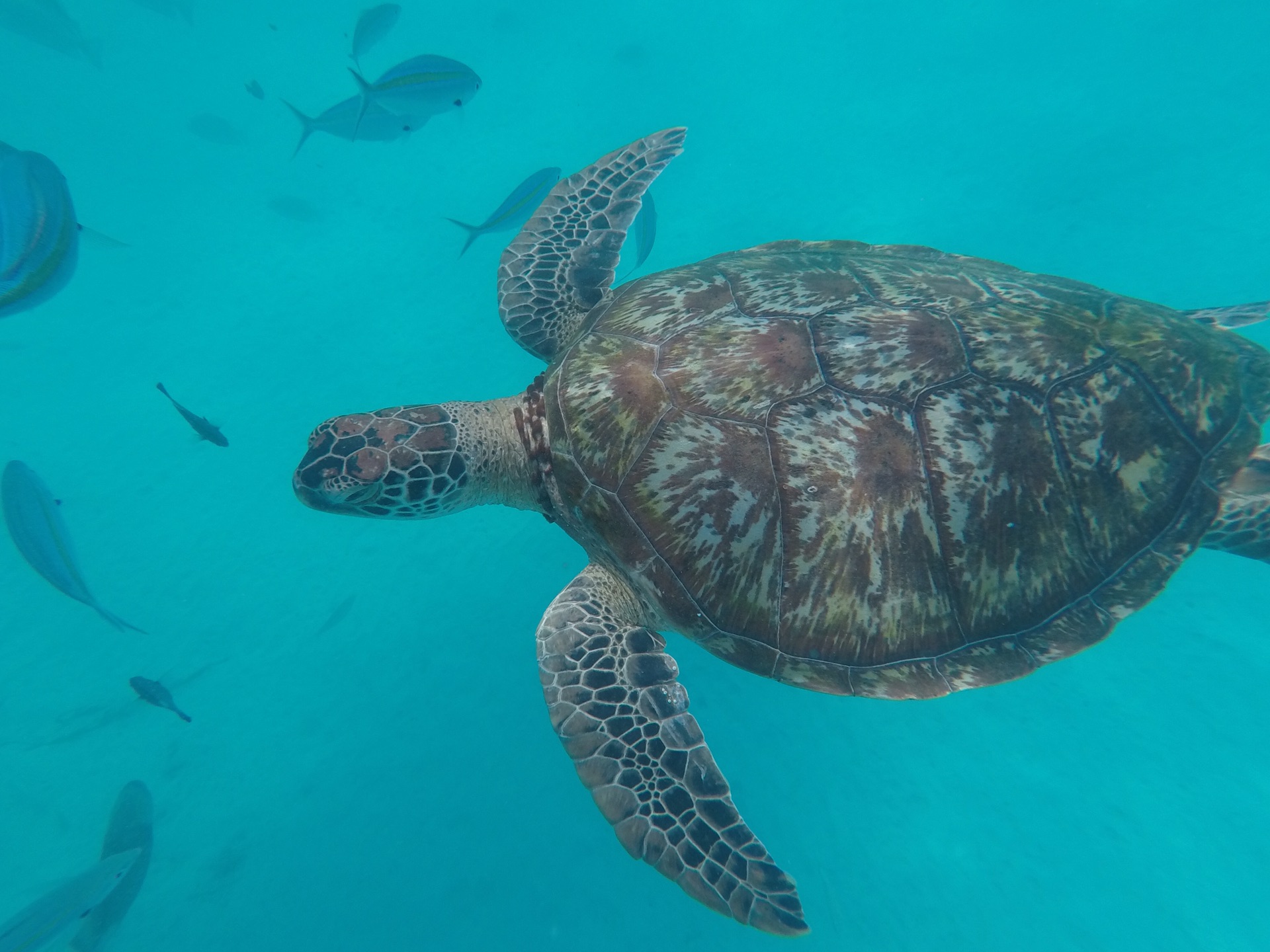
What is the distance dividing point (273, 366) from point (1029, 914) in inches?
323

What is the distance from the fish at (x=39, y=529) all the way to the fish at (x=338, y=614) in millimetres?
1769

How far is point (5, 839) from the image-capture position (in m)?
4.80

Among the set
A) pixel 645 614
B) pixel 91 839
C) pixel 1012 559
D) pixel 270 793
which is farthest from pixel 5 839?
pixel 1012 559

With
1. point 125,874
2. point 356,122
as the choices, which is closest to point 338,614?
point 125,874

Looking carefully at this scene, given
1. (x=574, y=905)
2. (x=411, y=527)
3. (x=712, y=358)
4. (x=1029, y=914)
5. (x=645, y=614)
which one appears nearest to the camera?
(x=712, y=358)

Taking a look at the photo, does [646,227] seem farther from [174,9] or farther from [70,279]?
[174,9]

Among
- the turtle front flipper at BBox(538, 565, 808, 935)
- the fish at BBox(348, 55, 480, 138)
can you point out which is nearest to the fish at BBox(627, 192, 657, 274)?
the fish at BBox(348, 55, 480, 138)

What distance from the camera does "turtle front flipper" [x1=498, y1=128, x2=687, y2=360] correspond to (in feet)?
10.6

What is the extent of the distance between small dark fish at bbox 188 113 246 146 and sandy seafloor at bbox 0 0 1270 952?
341 mm

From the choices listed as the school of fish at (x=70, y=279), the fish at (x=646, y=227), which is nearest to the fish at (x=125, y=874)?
the school of fish at (x=70, y=279)

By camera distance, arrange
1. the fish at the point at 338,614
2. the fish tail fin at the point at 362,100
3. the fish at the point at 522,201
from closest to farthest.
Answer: the fish at the point at 522,201 < the fish tail fin at the point at 362,100 < the fish at the point at 338,614

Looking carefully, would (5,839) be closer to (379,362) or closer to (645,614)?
(379,362)

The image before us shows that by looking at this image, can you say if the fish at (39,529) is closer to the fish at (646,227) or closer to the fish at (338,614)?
the fish at (338,614)

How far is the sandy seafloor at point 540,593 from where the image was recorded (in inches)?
150
